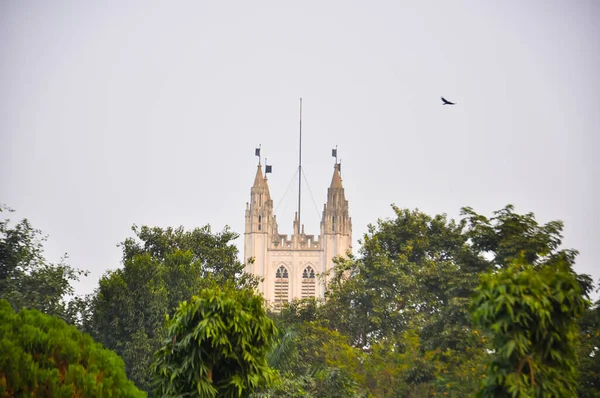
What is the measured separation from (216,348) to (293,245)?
8444cm

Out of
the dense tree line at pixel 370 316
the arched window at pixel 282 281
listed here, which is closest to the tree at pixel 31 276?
the dense tree line at pixel 370 316

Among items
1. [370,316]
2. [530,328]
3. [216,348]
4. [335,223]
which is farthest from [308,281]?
[530,328]

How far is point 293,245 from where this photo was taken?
10719cm

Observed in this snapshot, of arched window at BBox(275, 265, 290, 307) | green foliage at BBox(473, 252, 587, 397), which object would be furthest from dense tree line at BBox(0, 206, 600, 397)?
arched window at BBox(275, 265, 290, 307)

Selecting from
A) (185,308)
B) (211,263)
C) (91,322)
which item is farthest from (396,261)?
(185,308)

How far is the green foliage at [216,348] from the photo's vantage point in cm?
2261

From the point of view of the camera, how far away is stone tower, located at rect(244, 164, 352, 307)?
4136 inches

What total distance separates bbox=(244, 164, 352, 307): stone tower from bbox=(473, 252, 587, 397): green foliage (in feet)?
277

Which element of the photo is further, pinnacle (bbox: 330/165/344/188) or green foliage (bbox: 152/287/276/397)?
pinnacle (bbox: 330/165/344/188)

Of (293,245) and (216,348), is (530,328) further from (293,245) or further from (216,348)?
(293,245)

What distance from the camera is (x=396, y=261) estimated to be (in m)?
55.0

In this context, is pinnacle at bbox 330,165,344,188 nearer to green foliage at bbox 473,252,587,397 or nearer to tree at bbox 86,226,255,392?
tree at bbox 86,226,255,392

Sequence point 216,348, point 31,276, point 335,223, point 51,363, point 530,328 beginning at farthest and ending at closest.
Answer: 1. point 335,223
2. point 31,276
3. point 51,363
4. point 216,348
5. point 530,328

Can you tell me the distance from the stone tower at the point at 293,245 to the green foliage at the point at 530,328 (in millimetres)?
84330
